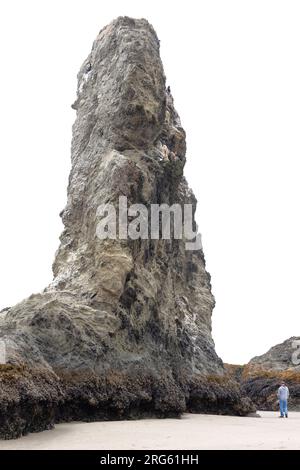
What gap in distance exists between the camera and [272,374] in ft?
98.0

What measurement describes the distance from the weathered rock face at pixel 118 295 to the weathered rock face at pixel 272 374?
6.55 metres

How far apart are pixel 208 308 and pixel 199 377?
16.4ft

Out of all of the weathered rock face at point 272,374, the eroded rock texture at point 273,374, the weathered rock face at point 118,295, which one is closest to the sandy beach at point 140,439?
the weathered rock face at point 118,295

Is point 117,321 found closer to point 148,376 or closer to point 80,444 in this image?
point 148,376
